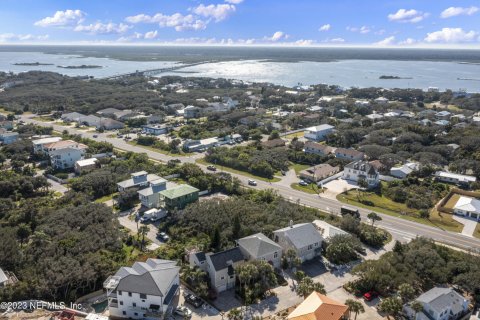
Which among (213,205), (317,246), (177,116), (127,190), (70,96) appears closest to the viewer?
(317,246)

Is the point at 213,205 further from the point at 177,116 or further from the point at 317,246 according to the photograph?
the point at 177,116

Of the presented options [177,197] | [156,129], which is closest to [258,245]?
[177,197]

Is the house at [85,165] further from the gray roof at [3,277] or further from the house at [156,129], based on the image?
the gray roof at [3,277]

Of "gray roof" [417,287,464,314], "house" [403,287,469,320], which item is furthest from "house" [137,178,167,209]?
"gray roof" [417,287,464,314]

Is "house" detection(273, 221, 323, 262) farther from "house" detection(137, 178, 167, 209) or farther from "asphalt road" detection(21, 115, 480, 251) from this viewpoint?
"house" detection(137, 178, 167, 209)

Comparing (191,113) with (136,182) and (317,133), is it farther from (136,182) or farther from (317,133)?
(136,182)

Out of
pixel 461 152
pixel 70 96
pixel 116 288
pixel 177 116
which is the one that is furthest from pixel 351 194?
pixel 70 96
